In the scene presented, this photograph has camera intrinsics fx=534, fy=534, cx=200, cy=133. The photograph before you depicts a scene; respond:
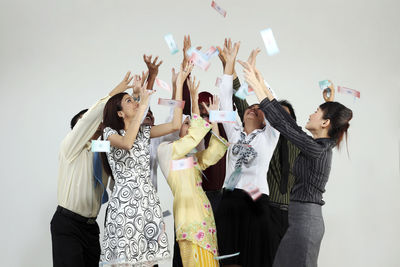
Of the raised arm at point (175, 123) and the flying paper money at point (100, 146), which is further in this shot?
the raised arm at point (175, 123)

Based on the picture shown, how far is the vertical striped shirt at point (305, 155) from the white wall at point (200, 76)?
2.49m

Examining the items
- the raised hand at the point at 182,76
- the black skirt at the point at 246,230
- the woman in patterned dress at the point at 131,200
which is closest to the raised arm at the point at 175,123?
the raised hand at the point at 182,76

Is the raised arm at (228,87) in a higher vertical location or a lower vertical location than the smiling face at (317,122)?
higher

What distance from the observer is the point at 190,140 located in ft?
10.6

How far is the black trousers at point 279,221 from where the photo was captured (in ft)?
10.1

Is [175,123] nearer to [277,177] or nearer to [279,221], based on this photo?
[277,177]

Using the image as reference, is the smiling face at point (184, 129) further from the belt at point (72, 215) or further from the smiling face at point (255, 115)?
the belt at point (72, 215)

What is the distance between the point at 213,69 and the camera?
17.2 feet

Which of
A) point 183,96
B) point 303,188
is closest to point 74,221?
point 183,96

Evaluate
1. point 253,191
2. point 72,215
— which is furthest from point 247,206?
point 72,215

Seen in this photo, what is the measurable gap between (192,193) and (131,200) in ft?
1.32

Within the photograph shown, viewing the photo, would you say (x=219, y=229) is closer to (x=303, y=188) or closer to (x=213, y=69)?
(x=303, y=188)
